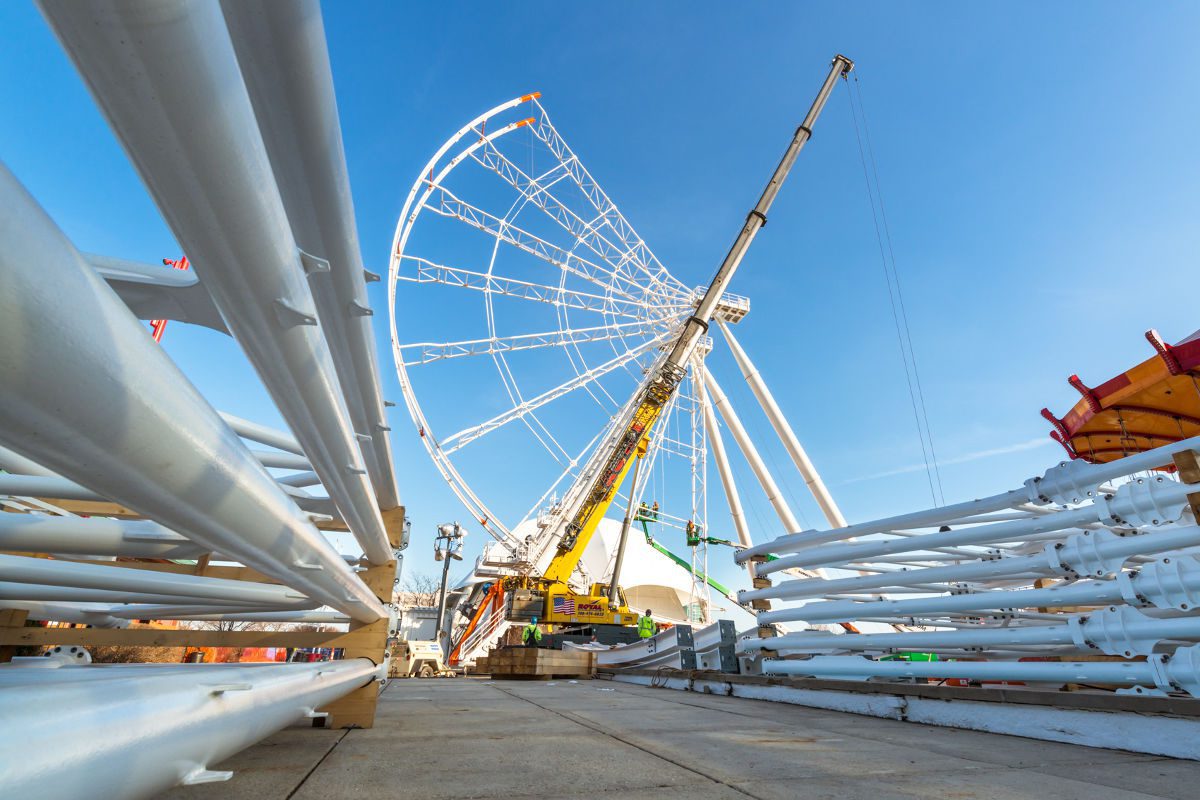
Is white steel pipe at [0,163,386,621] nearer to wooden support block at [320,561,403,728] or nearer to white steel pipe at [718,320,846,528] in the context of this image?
wooden support block at [320,561,403,728]

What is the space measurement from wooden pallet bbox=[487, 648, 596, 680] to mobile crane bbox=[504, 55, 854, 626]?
328 centimetres

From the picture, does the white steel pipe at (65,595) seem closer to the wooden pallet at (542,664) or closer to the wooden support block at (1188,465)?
the wooden support block at (1188,465)

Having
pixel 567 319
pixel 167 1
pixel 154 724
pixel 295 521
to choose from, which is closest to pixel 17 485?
pixel 295 521

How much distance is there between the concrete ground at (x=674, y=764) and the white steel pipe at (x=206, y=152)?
1.25 meters

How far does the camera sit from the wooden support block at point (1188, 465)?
2.61 meters

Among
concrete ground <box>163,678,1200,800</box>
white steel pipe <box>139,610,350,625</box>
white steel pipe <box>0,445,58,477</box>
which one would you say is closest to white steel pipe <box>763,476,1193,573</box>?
concrete ground <box>163,678,1200,800</box>

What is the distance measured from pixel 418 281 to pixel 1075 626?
17.5 m

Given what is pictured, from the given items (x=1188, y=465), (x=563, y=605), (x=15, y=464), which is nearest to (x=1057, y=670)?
(x=1188, y=465)

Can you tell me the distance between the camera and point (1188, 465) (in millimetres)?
2617

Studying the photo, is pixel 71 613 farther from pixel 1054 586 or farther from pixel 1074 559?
pixel 1054 586

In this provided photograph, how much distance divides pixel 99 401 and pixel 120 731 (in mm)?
401

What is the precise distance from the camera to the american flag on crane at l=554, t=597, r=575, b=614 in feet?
44.4

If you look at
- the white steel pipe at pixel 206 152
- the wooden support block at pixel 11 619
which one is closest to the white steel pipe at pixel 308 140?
the white steel pipe at pixel 206 152

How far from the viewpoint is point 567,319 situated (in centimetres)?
1966
